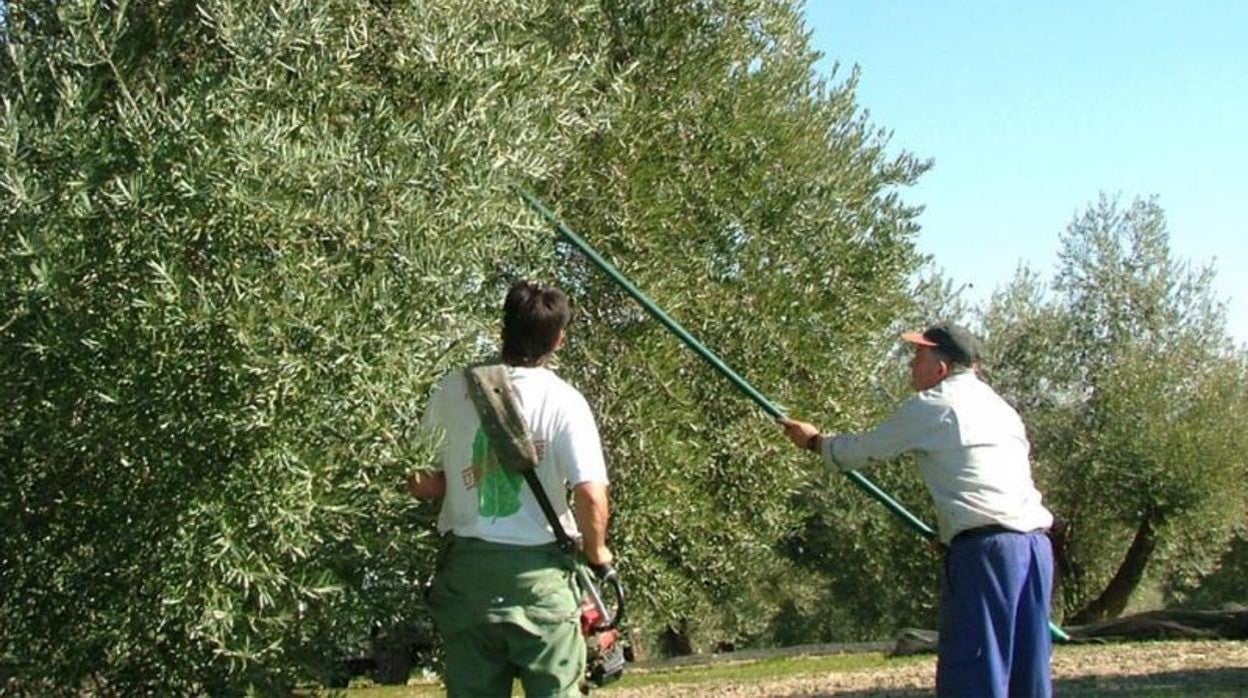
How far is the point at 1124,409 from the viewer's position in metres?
33.7

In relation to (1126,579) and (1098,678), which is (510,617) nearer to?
(1098,678)

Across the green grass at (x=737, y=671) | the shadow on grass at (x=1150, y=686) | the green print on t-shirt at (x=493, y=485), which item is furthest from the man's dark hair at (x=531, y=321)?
the green grass at (x=737, y=671)

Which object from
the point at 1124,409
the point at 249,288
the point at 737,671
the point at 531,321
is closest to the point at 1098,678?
the point at 737,671

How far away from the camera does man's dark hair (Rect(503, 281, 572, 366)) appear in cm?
588

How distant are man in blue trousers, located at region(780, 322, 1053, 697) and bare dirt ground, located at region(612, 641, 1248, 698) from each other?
276 inches

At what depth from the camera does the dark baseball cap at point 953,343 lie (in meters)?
7.50

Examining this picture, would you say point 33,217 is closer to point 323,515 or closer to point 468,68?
point 323,515

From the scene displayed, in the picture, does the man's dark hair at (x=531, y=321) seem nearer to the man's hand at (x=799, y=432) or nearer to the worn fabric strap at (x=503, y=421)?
the worn fabric strap at (x=503, y=421)

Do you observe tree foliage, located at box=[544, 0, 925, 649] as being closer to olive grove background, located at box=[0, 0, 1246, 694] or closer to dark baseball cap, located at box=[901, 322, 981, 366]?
olive grove background, located at box=[0, 0, 1246, 694]

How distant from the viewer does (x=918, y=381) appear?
7.61 m

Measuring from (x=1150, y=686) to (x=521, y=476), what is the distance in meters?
10.6

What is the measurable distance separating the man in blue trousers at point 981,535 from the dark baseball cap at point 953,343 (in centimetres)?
10

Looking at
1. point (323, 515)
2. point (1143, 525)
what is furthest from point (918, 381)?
point (1143, 525)

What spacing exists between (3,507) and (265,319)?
1937 mm
